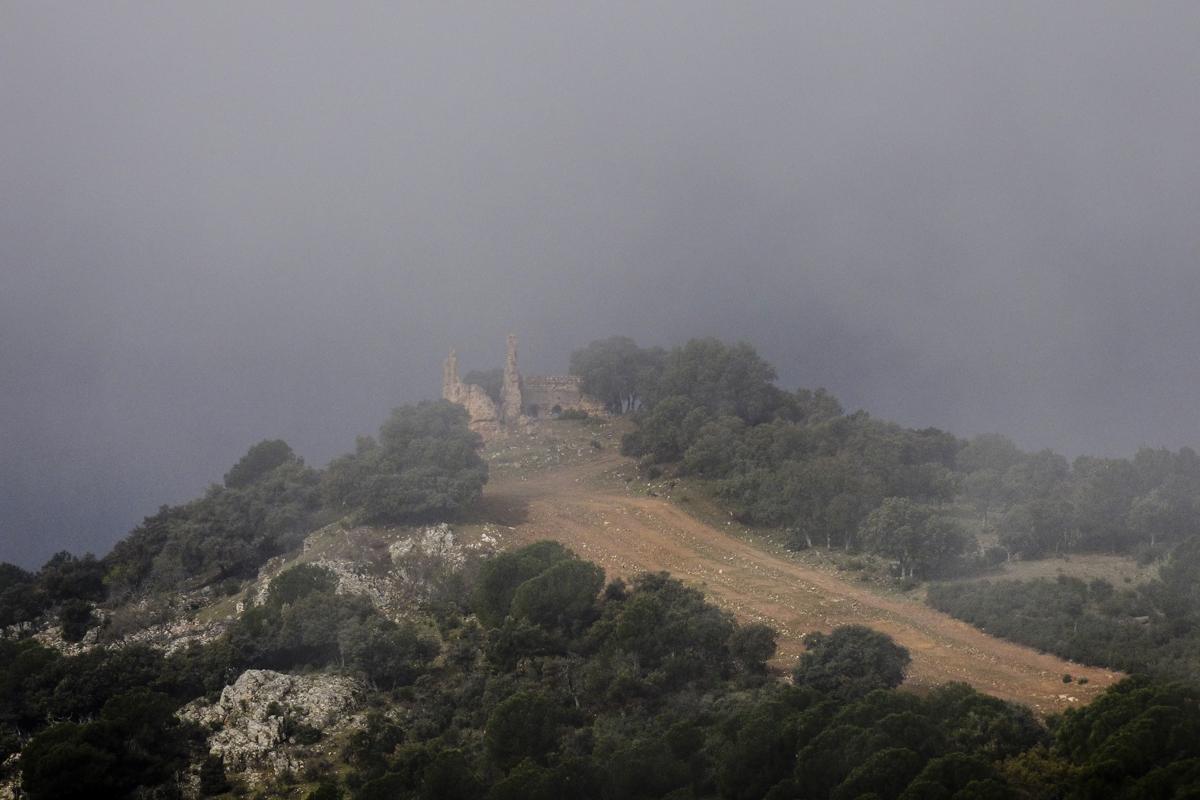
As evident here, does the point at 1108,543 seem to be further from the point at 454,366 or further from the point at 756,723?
the point at 454,366

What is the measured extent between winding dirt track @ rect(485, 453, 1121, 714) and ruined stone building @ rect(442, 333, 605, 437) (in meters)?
9.87

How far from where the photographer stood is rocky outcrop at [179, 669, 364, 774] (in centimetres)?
2934

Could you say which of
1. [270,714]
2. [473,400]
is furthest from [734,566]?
[473,400]

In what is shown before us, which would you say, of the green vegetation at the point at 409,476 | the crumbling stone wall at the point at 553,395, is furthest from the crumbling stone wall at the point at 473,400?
the green vegetation at the point at 409,476

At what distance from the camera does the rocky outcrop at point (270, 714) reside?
96.3ft

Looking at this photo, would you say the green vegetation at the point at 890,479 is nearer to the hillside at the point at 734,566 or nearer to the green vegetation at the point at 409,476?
the hillside at the point at 734,566

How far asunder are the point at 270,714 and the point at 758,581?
1894cm

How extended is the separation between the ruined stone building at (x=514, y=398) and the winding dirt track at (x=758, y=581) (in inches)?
389

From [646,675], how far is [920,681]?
25.6 feet

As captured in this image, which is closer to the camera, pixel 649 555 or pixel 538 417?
pixel 649 555

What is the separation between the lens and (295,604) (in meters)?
36.3

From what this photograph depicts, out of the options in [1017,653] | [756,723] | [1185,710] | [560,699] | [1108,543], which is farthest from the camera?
[1108,543]

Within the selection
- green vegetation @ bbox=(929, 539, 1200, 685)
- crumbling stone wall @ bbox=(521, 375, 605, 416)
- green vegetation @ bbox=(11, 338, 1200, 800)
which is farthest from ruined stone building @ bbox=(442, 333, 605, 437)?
green vegetation @ bbox=(929, 539, 1200, 685)

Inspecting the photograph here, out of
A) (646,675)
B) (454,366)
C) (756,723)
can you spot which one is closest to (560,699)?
(646,675)
